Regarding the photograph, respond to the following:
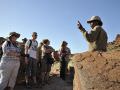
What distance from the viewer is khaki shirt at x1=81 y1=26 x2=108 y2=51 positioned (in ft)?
21.0

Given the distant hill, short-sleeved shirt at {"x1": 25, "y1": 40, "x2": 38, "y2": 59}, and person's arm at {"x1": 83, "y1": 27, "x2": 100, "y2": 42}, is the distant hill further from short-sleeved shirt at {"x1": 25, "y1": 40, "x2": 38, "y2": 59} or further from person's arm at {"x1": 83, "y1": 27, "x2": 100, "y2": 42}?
person's arm at {"x1": 83, "y1": 27, "x2": 100, "y2": 42}

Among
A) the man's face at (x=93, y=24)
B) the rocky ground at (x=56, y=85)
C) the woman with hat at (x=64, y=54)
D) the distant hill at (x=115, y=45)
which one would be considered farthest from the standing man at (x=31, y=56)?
the distant hill at (x=115, y=45)

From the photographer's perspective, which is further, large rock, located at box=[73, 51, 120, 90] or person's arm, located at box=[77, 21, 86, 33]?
person's arm, located at box=[77, 21, 86, 33]

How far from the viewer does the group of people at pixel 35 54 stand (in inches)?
256

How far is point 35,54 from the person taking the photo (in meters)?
11.4

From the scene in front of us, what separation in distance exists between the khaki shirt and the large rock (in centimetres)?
100

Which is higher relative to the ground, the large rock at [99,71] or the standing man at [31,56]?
the standing man at [31,56]

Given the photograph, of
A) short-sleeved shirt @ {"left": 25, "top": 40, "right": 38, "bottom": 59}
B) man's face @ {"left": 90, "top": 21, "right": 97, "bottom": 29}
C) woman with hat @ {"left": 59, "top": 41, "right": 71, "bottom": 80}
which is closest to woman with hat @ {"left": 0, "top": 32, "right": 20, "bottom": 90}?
short-sleeved shirt @ {"left": 25, "top": 40, "right": 38, "bottom": 59}

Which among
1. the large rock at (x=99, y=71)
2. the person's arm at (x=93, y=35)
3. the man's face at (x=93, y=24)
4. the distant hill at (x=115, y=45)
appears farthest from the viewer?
the distant hill at (x=115, y=45)

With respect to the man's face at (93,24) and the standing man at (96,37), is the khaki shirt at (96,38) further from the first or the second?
the man's face at (93,24)

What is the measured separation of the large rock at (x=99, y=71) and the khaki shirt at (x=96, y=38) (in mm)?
1000

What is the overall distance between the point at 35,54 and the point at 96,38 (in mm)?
5265

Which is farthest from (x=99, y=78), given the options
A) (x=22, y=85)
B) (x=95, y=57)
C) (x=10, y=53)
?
(x=22, y=85)

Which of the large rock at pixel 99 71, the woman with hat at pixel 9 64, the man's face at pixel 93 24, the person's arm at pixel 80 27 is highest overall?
the man's face at pixel 93 24
